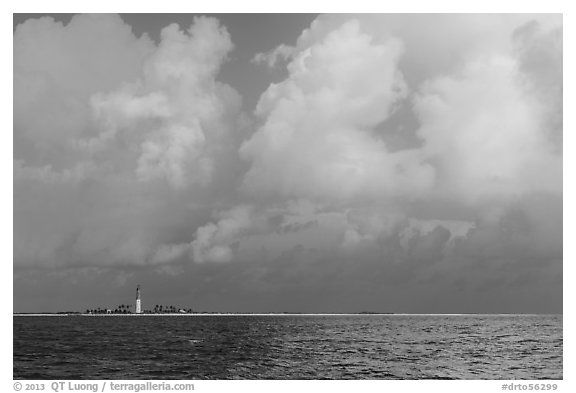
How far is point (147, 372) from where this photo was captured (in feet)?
230

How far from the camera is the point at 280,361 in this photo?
80625mm

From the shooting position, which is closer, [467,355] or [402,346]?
[467,355]

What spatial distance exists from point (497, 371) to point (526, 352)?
23966mm
